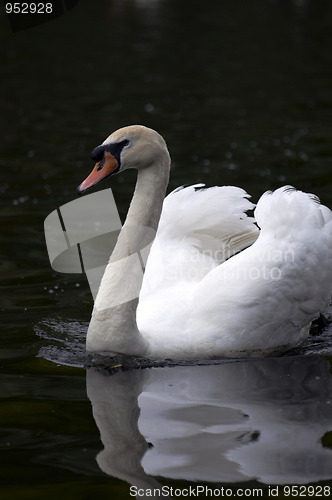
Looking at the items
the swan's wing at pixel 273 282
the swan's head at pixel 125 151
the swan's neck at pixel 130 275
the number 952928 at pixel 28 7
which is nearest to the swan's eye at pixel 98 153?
the swan's head at pixel 125 151

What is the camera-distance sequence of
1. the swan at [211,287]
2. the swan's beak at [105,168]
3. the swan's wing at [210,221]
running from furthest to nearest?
the swan's wing at [210,221], the swan at [211,287], the swan's beak at [105,168]

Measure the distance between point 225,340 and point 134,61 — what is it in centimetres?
1642

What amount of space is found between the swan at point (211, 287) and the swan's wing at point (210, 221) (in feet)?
2.07

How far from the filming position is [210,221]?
24.5ft

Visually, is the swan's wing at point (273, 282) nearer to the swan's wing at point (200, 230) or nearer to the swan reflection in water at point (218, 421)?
the swan reflection in water at point (218, 421)

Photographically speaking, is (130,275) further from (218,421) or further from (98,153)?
(218,421)

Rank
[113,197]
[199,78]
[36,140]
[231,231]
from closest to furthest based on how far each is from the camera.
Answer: [231,231]
[113,197]
[36,140]
[199,78]

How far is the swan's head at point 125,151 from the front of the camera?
6.15m

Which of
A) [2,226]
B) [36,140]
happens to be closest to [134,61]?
[36,140]

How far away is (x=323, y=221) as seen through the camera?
6.84m

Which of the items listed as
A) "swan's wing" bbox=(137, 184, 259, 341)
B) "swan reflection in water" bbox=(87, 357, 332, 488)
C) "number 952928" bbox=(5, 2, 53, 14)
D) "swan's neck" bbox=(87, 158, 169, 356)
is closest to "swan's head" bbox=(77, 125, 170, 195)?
"swan's neck" bbox=(87, 158, 169, 356)

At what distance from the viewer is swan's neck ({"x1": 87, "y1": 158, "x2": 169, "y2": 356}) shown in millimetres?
6328

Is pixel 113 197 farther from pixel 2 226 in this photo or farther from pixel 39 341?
pixel 39 341

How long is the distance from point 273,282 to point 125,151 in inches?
52.0
